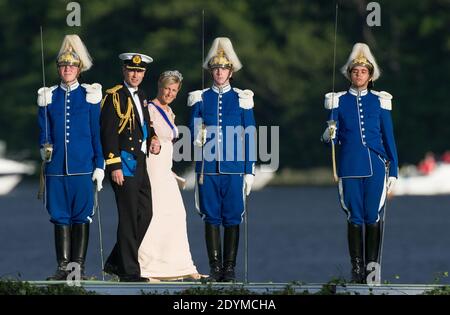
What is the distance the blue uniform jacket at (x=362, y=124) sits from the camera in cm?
1998

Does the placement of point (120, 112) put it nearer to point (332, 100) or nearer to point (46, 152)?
point (46, 152)

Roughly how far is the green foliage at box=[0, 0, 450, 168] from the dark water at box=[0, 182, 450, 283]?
2.69 meters

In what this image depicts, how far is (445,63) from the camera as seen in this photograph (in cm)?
7306

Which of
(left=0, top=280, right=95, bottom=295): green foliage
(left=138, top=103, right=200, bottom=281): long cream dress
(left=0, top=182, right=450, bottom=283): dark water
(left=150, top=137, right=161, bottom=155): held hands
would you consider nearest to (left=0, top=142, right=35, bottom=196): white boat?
(left=0, top=182, right=450, bottom=283): dark water

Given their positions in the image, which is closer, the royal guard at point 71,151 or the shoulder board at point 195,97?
the royal guard at point 71,151

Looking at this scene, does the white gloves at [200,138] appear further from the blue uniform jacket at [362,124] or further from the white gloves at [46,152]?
the white gloves at [46,152]

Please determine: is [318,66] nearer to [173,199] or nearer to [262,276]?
[262,276]

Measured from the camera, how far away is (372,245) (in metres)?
20.0

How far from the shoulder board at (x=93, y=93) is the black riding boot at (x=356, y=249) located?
2543mm

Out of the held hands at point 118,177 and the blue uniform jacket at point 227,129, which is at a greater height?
the blue uniform jacket at point 227,129

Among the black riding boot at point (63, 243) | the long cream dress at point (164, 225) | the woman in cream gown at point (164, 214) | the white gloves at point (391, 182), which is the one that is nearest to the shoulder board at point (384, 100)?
the white gloves at point (391, 182)

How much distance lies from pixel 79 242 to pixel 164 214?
1.14m

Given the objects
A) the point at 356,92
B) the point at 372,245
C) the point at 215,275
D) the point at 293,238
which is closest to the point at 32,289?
the point at 215,275

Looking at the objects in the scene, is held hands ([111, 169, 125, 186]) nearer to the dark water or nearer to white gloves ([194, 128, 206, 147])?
white gloves ([194, 128, 206, 147])
